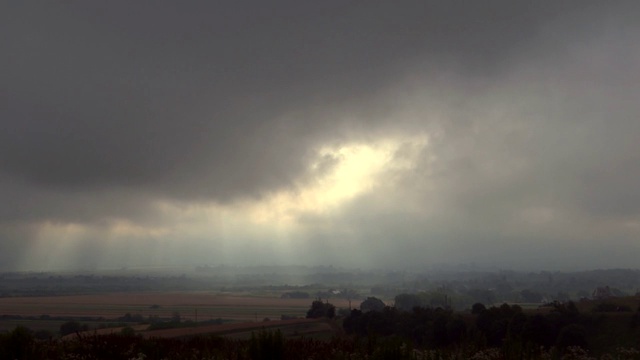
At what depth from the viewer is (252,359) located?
15.0 meters

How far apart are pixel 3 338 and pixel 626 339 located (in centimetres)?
4511

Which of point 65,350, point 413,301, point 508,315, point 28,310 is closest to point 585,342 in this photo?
point 508,315

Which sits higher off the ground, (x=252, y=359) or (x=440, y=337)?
(x=252, y=359)

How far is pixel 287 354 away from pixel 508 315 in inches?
1500

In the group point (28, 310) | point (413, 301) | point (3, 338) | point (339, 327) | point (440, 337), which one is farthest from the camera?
point (413, 301)

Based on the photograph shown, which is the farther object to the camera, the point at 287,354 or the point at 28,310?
the point at 28,310

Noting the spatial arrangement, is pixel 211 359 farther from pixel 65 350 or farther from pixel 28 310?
pixel 28 310

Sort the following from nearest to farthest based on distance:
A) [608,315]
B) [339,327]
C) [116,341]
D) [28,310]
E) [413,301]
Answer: [116,341]
[608,315]
[339,327]
[28,310]
[413,301]

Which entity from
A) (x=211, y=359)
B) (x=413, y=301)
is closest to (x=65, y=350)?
(x=211, y=359)

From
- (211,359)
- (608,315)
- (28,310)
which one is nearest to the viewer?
(211,359)

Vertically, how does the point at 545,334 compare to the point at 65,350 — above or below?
below

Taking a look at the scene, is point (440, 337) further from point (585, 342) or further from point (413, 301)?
point (413, 301)

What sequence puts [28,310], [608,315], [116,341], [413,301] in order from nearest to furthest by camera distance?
[116,341] → [608,315] → [28,310] → [413,301]

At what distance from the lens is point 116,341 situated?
63.2 ft
